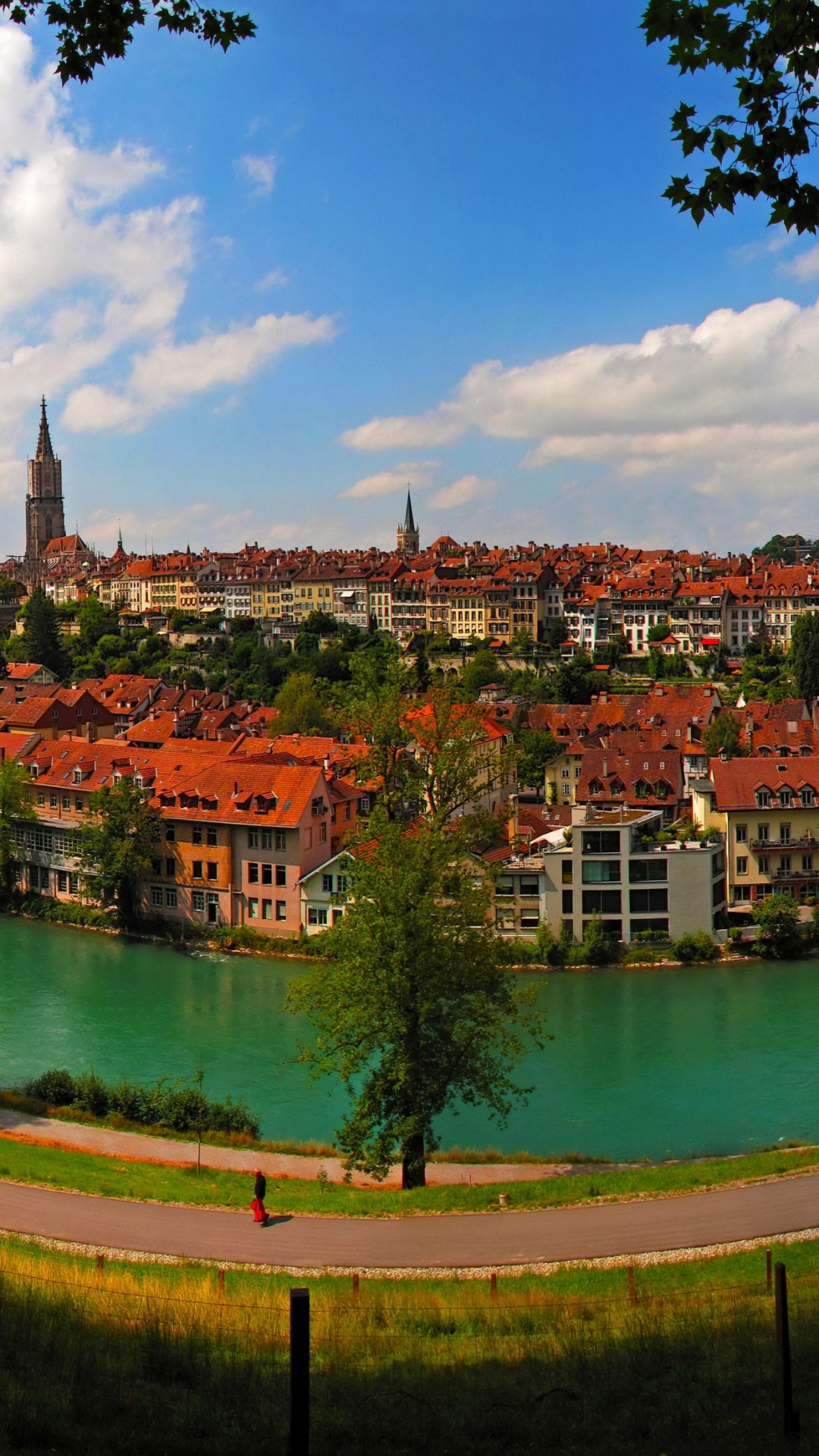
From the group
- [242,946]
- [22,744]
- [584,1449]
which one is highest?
[22,744]

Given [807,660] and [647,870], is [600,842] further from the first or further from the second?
[807,660]

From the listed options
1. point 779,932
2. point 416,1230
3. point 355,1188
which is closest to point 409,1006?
point 355,1188

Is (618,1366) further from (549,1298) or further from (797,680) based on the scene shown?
(797,680)

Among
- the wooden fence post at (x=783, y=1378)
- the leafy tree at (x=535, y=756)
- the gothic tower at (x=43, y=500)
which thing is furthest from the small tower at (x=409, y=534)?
the wooden fence post at (x=783, y=1378)

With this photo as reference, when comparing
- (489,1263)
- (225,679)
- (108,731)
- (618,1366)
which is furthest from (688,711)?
(618,1366)

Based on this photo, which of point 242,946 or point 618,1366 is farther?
point 242,946

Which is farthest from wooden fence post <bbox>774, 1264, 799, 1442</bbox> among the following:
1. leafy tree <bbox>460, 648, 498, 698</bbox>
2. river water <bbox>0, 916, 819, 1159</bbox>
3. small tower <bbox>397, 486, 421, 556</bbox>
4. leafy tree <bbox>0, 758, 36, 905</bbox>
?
small tower <bbox>397, 486, 421, 556</bbox>
